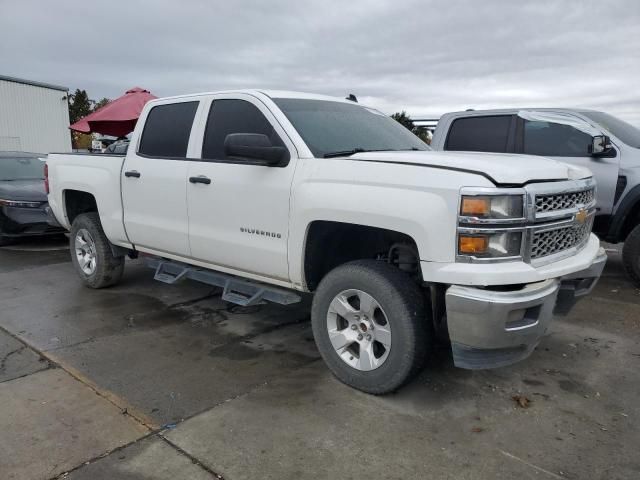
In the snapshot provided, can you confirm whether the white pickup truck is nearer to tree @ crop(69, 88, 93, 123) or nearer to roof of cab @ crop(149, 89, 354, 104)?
roof of cab @ crop(149, 89, 354, 104)

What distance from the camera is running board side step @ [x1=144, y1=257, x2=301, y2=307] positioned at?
4027mm

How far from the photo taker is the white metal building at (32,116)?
23.2 m

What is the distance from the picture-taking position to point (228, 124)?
4320 millimetres

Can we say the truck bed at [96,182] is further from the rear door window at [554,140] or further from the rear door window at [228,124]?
the rear door window at [554,140]

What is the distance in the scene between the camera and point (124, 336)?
4.55 m

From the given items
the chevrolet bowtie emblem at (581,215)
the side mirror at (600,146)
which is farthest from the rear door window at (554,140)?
the chevrolet bowtie emblem at (581,215)

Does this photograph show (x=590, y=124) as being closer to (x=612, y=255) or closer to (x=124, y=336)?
(x=612, y=255)

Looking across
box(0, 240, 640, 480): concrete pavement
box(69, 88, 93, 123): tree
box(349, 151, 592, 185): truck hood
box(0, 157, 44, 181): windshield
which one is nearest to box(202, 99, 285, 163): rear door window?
box(349, 151, 592, 185): truck hood

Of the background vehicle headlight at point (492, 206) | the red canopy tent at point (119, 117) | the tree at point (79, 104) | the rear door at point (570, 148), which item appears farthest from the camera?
the tree at point (79, 104)

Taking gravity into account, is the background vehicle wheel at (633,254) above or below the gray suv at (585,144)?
below

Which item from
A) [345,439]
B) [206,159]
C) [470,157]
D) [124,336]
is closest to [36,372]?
[124,336]

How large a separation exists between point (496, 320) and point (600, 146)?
3.99 meters

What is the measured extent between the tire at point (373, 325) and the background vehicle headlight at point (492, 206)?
2.17ft

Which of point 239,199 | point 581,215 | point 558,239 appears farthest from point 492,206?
point 239,199
